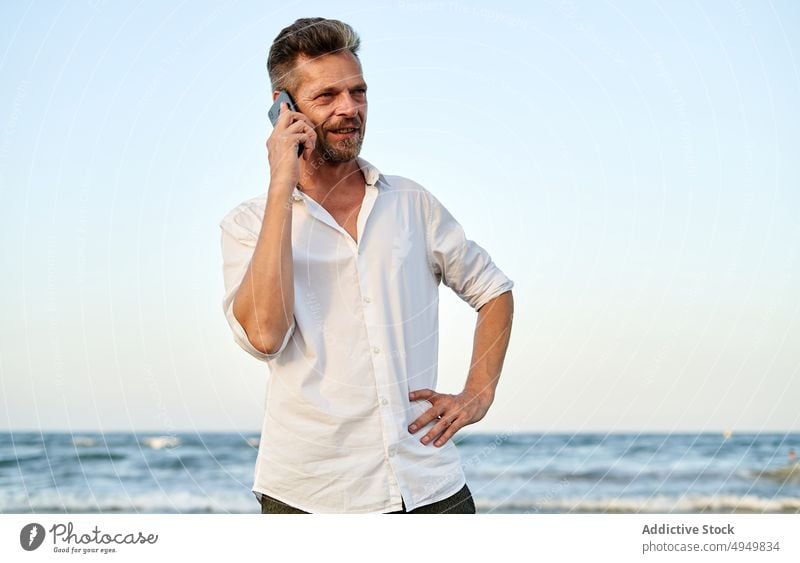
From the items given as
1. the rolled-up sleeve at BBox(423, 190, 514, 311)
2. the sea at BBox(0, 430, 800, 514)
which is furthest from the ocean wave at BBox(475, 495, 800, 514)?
the rolled-up sleeve at BBox(423, 190, 514, 311)

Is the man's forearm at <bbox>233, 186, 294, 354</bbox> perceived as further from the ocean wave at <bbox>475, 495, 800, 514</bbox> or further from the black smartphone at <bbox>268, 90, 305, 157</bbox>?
the ocean wave at <bbox>475, 495, 800, 514</bbox>

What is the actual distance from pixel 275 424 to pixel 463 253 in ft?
3.83

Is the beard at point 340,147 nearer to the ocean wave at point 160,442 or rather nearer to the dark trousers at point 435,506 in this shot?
the dark trousers at point 435,506

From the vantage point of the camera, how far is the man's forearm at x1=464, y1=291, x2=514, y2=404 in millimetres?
4910

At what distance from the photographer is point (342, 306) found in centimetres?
446

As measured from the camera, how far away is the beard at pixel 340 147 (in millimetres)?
4691

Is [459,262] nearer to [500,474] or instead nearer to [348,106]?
[348,106]

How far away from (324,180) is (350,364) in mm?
914

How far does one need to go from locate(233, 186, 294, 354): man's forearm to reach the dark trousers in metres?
0.70

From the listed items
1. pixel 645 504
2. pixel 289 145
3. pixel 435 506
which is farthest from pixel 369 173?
pixel 645 504
